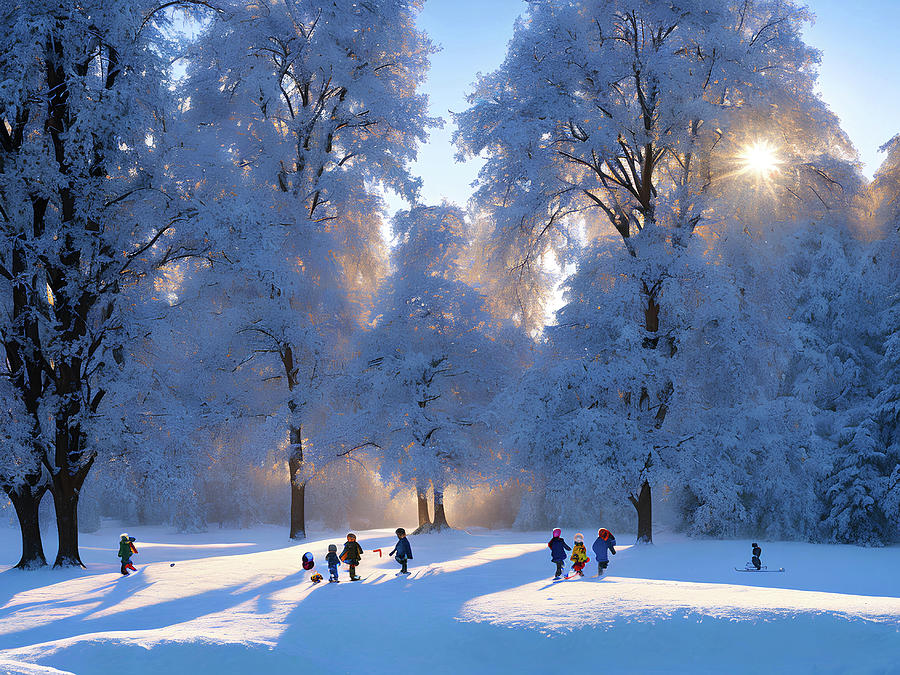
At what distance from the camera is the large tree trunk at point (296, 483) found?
77.7ft

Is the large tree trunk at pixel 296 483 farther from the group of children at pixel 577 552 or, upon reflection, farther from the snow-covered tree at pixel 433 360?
the group of children at pixel 577 552

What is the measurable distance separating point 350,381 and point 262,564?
7126 mm

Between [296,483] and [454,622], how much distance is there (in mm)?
15050

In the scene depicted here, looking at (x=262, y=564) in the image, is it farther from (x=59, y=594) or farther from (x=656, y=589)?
(x=656, y=589)

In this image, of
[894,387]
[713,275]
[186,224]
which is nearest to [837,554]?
[894,387]

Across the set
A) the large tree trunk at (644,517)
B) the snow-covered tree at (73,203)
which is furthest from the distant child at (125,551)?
the large tree trunk at (644,517)

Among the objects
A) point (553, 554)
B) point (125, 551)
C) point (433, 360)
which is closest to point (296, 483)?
point (433, 360)

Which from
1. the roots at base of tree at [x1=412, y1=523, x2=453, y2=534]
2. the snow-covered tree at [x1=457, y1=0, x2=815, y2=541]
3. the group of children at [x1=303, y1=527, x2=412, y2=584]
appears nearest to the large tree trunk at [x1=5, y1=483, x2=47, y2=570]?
the group of children at [x1=303, y1=527, x2=412, y2=584]

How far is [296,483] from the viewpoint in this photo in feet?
77.6

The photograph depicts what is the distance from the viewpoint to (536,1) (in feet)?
66.1

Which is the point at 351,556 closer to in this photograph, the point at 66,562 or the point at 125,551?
the point at 125,551

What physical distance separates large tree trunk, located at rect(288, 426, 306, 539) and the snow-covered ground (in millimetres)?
7997

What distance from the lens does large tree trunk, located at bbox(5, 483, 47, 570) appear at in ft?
54.3

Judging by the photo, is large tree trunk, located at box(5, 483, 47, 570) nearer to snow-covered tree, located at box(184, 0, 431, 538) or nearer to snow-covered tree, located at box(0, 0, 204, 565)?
snow-covered tree, located at box(0, 0, 204, 565)
